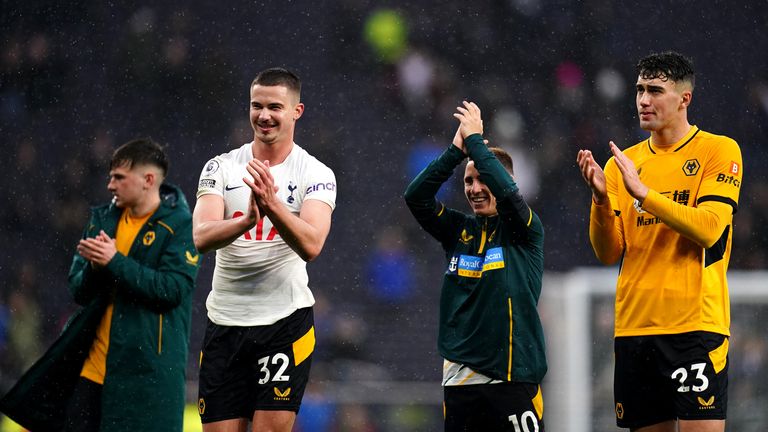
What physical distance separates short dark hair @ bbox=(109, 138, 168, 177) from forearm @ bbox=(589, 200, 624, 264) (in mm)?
2310

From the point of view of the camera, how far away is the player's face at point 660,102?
177 inches

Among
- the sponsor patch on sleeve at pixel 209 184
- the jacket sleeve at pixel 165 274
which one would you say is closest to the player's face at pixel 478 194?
the sponsor patch on sleeve at pixel 209 184

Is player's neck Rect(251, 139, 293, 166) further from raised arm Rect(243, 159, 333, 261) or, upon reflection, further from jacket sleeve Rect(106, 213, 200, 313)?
jacket sleeve Rect(106, 213, 200, 313)

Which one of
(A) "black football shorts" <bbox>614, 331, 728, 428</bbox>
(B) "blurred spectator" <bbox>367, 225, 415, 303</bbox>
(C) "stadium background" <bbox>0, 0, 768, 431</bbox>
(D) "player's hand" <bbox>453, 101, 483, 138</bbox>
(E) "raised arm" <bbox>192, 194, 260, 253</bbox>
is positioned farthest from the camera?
(B) "blurred spectator" <bbox>367, 225, 415, 303</bbox>

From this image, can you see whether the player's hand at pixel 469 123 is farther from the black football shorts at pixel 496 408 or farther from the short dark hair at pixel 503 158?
the black football shorts at pixel 496 408

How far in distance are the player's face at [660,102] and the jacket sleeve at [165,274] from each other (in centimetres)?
236

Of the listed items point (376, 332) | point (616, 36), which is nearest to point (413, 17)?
point (616, 36)

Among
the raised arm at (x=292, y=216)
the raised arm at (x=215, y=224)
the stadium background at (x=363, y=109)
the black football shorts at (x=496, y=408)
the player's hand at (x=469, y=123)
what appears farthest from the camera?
the stadium background at (x=363, y=109)

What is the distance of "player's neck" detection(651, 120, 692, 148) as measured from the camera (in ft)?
15.0

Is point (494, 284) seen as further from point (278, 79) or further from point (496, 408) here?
point (278, 79)

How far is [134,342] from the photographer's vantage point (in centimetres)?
526

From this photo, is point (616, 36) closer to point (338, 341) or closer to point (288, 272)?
point (338, 341)

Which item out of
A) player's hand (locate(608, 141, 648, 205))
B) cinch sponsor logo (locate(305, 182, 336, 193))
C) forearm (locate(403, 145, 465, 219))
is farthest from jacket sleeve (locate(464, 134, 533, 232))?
cinch sponsor logo (locate(305, 182, 336, 193))

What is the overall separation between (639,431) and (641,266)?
2.29ft
